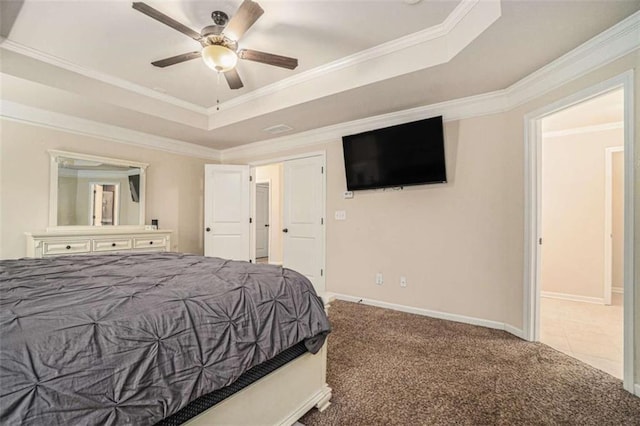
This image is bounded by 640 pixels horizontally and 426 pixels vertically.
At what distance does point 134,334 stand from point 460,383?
2.03 metres

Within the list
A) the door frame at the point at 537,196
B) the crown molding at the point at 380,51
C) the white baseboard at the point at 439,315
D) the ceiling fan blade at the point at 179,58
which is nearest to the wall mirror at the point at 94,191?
the crown molding at the point at 380,51

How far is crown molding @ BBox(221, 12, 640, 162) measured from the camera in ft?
6.49

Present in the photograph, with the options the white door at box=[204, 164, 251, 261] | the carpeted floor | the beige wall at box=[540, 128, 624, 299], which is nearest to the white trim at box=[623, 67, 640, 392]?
the carpeted floor

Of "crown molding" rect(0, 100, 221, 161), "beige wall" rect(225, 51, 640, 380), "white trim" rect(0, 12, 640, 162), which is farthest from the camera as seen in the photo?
"crown molding" rect(0, 100, 221, 161)

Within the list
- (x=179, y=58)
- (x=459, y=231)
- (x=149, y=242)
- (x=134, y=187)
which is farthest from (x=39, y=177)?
(x=459, y=231)

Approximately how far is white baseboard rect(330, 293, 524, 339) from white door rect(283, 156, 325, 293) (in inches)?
23.5

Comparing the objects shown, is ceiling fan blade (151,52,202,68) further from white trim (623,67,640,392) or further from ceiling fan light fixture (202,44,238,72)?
white trim (623,67,640,392)

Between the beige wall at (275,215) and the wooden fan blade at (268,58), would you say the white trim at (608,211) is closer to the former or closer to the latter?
the wooden fan blade at (268,58)

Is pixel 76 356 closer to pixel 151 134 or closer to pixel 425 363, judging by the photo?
pixel 425 363

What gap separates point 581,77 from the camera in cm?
227

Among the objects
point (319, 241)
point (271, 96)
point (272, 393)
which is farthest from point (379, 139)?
point (272, 393)

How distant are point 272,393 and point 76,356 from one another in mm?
905

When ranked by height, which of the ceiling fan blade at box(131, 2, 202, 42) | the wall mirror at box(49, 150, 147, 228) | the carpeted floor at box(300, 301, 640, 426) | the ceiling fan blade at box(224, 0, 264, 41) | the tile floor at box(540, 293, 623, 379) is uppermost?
the ceiling fan blade at box(224, 0, 264, 41)

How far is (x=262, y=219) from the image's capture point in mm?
8047
